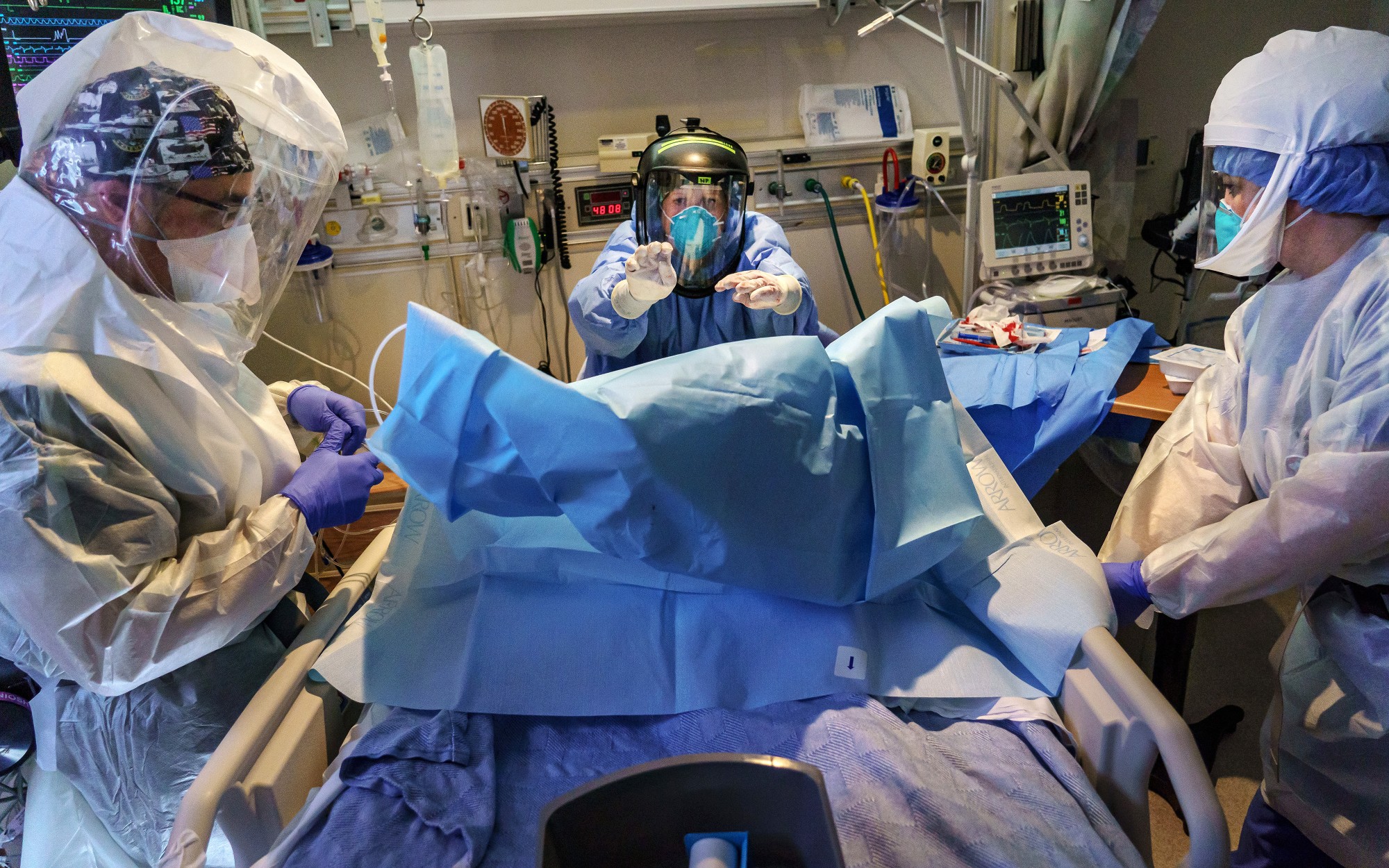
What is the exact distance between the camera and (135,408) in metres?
1.13

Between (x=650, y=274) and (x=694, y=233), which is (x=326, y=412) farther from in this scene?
(x=694, y=233)

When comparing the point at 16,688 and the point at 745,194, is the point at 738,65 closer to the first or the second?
the point at 745,194

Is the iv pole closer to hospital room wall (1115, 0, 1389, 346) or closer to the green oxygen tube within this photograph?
the green oxygen tube

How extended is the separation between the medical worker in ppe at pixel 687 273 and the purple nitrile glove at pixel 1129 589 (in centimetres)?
83

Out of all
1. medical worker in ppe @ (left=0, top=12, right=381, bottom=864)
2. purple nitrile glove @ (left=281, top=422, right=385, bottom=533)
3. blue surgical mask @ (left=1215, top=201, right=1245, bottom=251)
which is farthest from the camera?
blue surgical mask @ (left=1215, top=201, right=1245, bottom=251)

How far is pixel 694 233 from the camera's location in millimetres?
Answer: 1842

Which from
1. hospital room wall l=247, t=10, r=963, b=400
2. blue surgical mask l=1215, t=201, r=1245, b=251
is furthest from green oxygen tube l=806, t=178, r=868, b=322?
blue surgical mask l=1215, t=201, r=1245, b=251

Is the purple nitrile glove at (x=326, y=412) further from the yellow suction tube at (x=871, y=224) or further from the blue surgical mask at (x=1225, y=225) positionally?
the yellow suction tube at (x=871, y=224)

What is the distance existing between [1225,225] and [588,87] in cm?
200

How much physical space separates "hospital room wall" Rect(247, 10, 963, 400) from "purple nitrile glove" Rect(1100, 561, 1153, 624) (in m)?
Answer: 1.91

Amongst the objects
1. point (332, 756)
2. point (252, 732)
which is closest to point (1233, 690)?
point (332, 756)

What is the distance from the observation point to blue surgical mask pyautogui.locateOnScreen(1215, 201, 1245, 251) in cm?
145

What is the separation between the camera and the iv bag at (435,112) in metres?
2.41

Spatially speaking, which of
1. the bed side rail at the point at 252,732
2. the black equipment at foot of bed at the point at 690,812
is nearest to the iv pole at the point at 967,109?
the bed side rail at the point at 252,732
